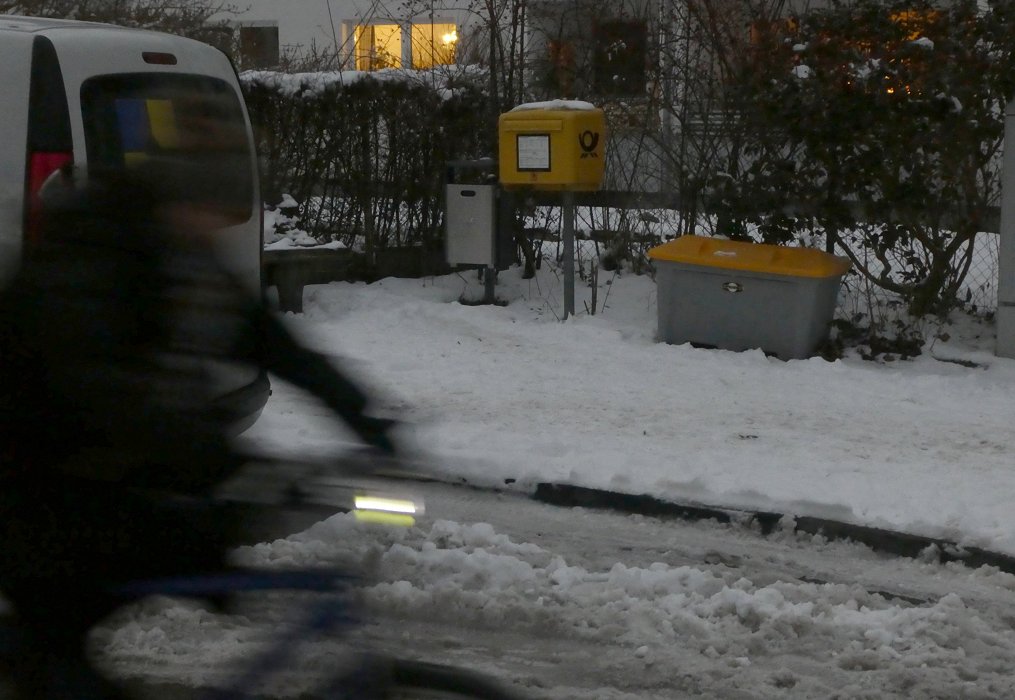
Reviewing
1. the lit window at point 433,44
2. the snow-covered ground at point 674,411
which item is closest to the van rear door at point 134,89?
the snow-covered ground at point 674,411

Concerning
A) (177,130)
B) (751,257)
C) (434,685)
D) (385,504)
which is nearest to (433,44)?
(751,257)

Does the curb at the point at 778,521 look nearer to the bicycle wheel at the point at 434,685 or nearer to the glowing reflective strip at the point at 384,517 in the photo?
the bicycle wheel at the point at 434,685

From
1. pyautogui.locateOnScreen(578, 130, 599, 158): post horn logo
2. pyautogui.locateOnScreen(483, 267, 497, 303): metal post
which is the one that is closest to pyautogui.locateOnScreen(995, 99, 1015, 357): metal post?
pyautogui.locateOnScreen(578, 130, 599, 158): post horn logo

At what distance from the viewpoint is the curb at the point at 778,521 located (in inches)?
212

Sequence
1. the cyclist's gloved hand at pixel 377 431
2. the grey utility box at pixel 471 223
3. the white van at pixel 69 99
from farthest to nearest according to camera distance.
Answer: the grey utility box at pixel 471 223, the white van at pixel 69 99, the cyclist's gloved hand at pixel 377 431

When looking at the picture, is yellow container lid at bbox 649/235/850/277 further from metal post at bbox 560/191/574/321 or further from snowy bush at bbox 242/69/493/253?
snowy bush at bbox 242/69/493/253

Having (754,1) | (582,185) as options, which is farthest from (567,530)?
(754,1)

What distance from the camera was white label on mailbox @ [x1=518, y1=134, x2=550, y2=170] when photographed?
9539mm

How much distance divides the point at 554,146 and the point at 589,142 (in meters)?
0.26

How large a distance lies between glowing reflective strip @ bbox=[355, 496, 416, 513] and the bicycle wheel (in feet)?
0.96

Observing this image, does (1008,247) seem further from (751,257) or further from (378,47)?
(378,47)

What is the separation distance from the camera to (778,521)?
576 centimetres

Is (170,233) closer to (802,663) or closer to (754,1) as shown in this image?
(802,663)

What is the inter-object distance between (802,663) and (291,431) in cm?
338
